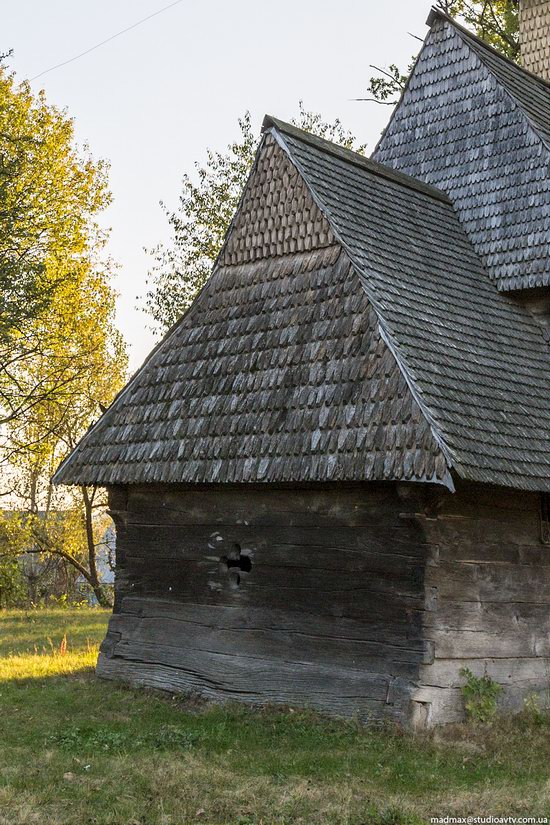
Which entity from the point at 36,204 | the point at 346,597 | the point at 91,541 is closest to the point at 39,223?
the point at 36,204

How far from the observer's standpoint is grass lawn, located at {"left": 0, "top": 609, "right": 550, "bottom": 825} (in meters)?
6.35

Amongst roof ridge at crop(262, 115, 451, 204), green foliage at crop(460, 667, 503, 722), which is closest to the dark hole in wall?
green foliage at crop(460, 667, 503, 722)

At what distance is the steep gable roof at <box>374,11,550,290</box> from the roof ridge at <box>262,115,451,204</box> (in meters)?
0.46

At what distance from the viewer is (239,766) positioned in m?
7.43

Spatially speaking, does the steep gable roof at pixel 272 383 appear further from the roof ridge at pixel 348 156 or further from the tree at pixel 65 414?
the tree at pixel 65 414

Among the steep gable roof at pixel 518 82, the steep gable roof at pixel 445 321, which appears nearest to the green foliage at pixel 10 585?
the steep gable roof at pixel 445 321

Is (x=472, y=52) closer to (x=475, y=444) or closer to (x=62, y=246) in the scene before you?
(x=475, y=444)

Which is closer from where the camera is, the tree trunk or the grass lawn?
the grass lawn

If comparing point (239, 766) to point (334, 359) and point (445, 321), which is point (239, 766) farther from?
point (445, 321)

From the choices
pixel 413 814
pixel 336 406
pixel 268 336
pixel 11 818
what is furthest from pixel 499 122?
pixel 11 818

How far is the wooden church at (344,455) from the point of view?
8617 millimetres

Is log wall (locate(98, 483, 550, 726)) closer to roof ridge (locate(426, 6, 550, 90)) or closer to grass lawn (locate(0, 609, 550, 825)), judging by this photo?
grass lawn (locate(0, 609, 550, 825))

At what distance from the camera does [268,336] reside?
33.8 ft

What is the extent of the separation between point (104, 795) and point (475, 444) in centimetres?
409
